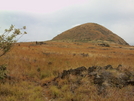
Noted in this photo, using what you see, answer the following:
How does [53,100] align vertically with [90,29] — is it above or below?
below

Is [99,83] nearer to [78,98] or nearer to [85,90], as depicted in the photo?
[85,90]

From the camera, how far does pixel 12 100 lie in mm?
3838

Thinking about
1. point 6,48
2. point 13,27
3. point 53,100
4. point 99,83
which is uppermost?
point 13,27

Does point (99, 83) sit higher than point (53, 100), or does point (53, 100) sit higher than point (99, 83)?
point (99, 83)

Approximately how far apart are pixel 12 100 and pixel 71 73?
3367mm

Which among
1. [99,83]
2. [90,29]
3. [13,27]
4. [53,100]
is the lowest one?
[53,100]

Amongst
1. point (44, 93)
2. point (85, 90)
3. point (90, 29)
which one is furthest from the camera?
point (90, 29)

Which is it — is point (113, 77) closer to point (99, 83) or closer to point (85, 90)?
point (99, 83)

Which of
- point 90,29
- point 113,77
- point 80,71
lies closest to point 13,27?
point 80,71

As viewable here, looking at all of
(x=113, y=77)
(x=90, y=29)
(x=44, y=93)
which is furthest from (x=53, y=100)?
(x=90, y=29)

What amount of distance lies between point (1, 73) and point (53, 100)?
2890 millimetres

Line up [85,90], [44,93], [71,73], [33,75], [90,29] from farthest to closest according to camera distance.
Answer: [90,29]
[33,75]
[71,73]
[44,93]
[85,90]

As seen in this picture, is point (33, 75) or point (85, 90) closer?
point (85, 90)

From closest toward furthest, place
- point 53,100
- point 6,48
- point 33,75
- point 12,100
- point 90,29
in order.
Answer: point 12,100, point 53,100, point 6,48, point 33,75, point 90,29
